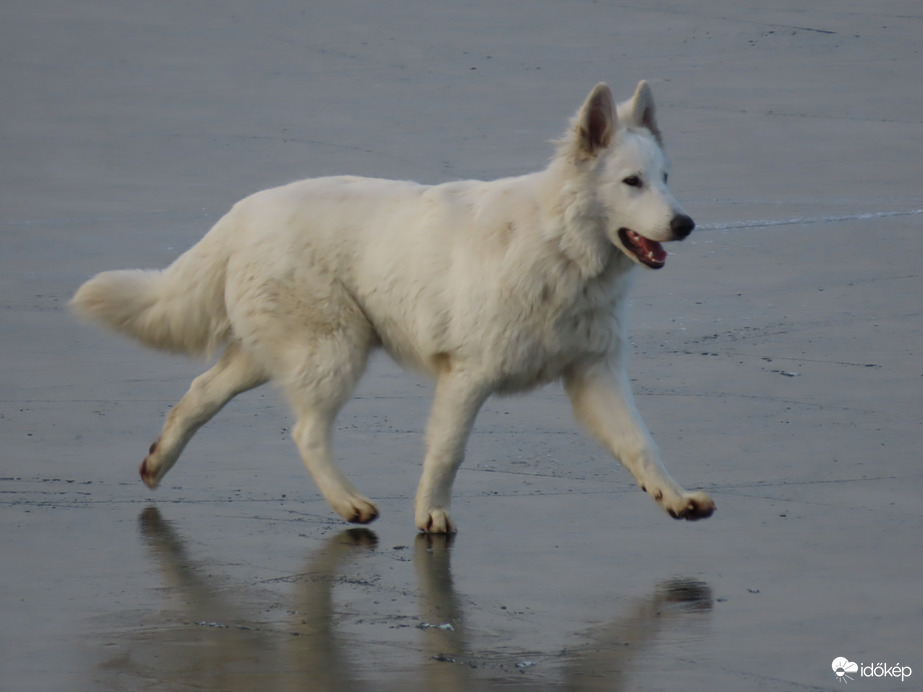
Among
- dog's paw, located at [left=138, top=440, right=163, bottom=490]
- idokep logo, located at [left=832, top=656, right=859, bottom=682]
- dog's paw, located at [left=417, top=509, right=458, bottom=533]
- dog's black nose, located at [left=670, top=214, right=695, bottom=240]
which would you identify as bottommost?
dog's paw, located at [left=138, top=440, right=163, bottom=490]

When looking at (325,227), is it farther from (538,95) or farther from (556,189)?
(538,95)

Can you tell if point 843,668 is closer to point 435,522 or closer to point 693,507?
point 693,507

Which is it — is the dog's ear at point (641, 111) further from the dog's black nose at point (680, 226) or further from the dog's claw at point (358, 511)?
the dog's claw at point (358, 511)

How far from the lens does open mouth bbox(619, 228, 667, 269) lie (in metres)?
6.80

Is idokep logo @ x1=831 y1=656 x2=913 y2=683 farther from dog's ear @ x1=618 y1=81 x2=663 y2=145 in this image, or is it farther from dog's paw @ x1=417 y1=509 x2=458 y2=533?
dog's ear @ x1=618 y1=81 x2=663 y2=145

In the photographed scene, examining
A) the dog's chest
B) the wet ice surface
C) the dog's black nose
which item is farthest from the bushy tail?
the dog's black nose

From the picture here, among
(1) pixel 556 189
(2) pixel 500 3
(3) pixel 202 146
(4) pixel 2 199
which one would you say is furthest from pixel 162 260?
(2) pixel 500 3

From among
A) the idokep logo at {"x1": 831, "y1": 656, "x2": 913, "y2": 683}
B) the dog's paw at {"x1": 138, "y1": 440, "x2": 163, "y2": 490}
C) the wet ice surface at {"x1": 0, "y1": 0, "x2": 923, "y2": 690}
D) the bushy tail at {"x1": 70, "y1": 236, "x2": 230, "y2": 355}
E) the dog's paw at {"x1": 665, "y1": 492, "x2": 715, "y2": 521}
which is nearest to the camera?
the idokep logo at {"x1": 831, "y1": 656, "x2": 913, "y2": 683}

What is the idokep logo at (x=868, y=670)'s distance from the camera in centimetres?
488

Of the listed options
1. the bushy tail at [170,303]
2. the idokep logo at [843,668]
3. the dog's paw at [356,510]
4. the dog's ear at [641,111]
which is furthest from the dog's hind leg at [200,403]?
the idokep logo at [843,668]

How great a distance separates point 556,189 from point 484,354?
2.56 feet

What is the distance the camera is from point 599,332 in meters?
6.93

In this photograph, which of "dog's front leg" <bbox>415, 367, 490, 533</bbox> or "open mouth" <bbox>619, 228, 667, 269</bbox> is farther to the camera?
"open mouth" <bbox>619, 228, 667, 269</bbox>

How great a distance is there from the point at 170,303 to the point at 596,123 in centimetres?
233
